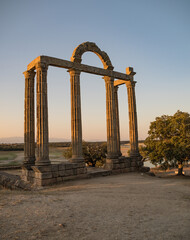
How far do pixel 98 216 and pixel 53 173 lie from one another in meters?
8.39

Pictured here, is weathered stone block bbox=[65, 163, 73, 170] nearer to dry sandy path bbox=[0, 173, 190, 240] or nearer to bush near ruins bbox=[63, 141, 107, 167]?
dry sandy path bbox=[0, 173, 190, 240]

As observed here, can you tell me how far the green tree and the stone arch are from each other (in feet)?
33.2

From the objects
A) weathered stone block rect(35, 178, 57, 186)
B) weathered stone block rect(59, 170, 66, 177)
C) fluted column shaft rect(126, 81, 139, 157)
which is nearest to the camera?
weathered stone block rect(35, 178, 57, 186)

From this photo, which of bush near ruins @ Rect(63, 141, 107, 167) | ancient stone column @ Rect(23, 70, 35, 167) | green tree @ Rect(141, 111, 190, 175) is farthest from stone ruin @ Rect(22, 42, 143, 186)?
bush near ruins @ Rect(63, 141, 107, 167)

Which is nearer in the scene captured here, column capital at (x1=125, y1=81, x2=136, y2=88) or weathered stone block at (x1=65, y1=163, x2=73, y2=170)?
weathered stone block at (x1=65, y1=163, x2=73, y2=170)

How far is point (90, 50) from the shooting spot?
63.5ft

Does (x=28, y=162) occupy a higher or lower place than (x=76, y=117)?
lower

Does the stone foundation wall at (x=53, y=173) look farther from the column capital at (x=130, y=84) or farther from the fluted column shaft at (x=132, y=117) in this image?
the column capital at (x=130, y=84)

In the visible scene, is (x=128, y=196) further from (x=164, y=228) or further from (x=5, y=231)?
(x=5, y=231)

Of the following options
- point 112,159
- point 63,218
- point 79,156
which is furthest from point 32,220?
point 112,159

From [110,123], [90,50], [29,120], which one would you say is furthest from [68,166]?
[90,50]

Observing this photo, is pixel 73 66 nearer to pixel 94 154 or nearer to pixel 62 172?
pixel 62 172

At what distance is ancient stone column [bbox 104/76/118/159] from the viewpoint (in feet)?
65.9

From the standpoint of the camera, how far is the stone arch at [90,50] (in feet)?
59.4
